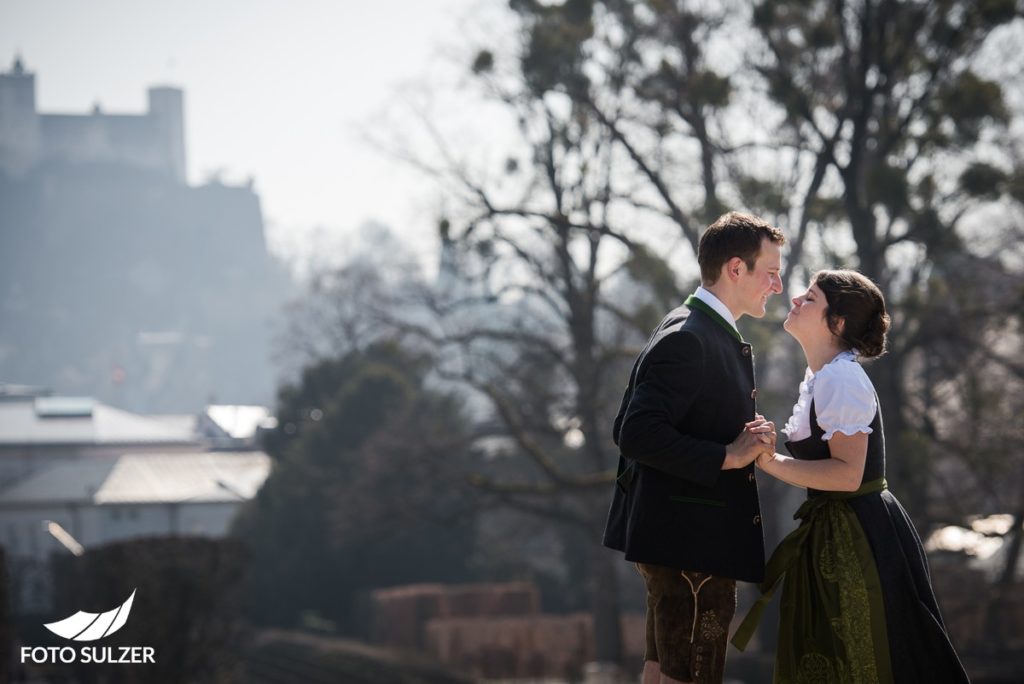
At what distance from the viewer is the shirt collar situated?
511 centimetres

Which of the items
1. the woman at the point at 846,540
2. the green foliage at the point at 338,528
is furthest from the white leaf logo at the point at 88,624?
the green foliage at the point at 338,528

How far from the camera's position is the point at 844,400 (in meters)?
5.05

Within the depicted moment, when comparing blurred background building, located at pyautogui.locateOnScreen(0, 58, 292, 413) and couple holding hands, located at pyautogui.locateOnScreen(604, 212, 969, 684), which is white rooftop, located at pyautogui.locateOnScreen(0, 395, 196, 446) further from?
couple holding hands, located at pyautogui.locateOnScreen(604, 212, 969, 684)

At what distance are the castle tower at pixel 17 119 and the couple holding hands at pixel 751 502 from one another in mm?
46862

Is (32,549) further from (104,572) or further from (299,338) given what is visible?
(104,572)

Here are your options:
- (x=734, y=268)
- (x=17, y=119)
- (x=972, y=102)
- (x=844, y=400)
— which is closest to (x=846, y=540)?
(x=844, y=400)

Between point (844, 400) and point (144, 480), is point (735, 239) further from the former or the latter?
point (144, 480)

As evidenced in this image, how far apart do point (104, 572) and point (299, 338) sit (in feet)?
124

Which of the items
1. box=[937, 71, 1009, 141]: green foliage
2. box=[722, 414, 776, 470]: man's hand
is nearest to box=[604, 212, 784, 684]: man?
box=[722, 414, 776, 470]: man's hand

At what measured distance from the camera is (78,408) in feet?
207

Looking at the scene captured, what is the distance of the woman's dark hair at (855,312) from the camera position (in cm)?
524

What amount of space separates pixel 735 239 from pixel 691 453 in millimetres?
788

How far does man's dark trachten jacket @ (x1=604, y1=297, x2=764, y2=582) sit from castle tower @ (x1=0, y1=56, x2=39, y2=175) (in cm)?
4693

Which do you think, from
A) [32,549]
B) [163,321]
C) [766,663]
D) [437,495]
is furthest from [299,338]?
[163,321]
